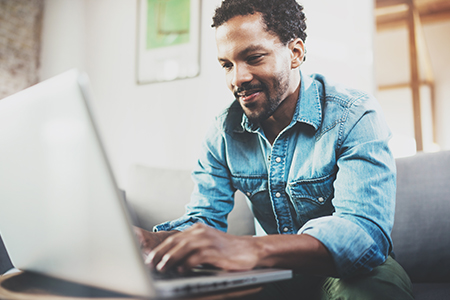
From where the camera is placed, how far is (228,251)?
0.53 metres

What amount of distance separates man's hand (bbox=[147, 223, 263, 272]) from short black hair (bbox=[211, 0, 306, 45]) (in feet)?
2.31

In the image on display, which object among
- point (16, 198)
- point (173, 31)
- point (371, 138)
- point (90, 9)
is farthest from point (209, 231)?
point (90, 9)

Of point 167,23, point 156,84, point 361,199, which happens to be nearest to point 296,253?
point 361,199

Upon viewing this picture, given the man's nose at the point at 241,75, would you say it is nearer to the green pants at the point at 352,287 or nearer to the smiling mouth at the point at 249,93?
the smiling mouth at the point at 249,93

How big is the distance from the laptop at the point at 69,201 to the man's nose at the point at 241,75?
0.62 meters

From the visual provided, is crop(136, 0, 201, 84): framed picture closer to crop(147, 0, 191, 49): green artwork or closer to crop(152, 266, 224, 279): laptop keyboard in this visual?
crop(147, 0, 191, 49): green artwork

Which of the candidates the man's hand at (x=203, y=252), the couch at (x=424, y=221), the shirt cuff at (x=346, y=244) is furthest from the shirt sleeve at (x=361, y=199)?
the couch at (x=424, y=221)

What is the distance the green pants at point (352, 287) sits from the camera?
0.69 m

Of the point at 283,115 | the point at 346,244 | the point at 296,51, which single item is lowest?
the point at 346,244

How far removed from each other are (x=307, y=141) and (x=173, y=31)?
1673 millimetres

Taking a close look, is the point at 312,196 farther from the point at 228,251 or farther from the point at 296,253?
the point at 228,251

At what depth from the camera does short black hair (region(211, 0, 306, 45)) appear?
1029 mm

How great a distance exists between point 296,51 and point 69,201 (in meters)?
0.88

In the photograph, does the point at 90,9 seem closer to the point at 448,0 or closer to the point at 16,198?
the point at 16,198
